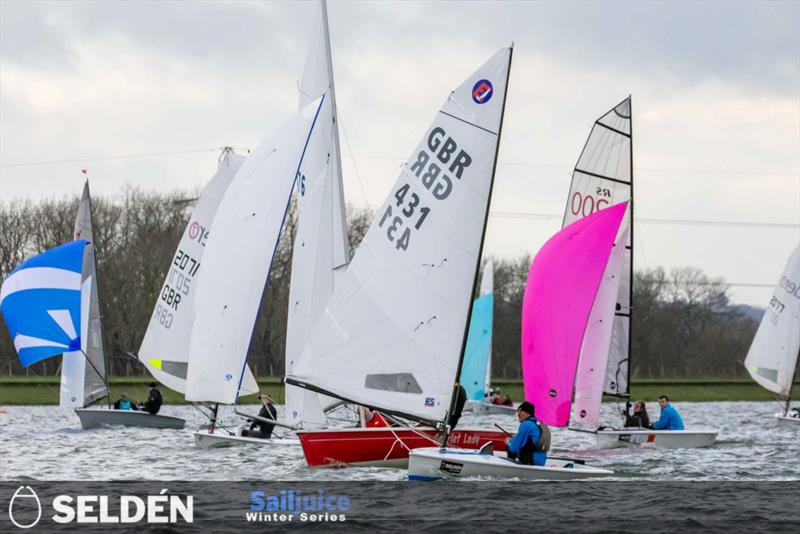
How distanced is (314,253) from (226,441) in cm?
482

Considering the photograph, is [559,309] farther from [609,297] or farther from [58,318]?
[58,318]

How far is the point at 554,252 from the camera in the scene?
77.1 feet

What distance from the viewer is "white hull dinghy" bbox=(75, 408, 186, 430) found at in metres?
33.6

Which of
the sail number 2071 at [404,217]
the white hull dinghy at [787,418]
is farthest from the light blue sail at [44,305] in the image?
the white hull dinghy at [787,418]

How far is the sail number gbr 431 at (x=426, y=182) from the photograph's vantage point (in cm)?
1889

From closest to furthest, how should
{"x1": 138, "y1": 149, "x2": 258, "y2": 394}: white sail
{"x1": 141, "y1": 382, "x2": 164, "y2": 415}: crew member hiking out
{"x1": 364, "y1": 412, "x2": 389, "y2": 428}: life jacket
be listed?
1. {"x1": 364, "y1": 412, "x2": 389, "y2": 428}: life jacket
2. {"x1": 138, "y1": 149, "x2": 258, "y2": 394}: white sail
3. {"x1": 141, "y1": 382, "x2": 164, "y2": 415}: crew member hiking out

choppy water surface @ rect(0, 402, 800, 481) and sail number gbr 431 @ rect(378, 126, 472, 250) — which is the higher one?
sail number gbr 431 @ rect(378, 126, 472, 250)

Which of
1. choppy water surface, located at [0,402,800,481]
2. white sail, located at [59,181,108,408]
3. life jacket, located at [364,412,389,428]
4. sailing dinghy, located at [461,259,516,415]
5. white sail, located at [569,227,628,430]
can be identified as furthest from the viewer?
sailing dinghy, located at [461,259,516,415]

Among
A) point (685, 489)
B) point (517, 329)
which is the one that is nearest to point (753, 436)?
point (685, 489)

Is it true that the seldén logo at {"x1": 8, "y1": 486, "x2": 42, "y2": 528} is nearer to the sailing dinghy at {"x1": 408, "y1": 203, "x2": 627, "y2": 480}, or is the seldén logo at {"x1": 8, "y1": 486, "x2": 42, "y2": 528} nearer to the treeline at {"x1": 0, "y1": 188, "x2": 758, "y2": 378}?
the sailing dinghy at {"x1": 408, "y1": 203, "x2": 627, "y2": 480}

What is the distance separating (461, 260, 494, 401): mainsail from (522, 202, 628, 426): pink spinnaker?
95.6ft

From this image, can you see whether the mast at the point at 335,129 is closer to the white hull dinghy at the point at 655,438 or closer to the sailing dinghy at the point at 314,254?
the sailing dinghy at the point at 314,254

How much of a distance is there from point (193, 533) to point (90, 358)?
22710 millimetres

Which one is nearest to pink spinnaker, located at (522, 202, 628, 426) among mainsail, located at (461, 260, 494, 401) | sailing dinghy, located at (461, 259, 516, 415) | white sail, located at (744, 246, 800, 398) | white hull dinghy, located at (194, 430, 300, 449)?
white hull dinghy, located at (194, 430, 300, 449)
